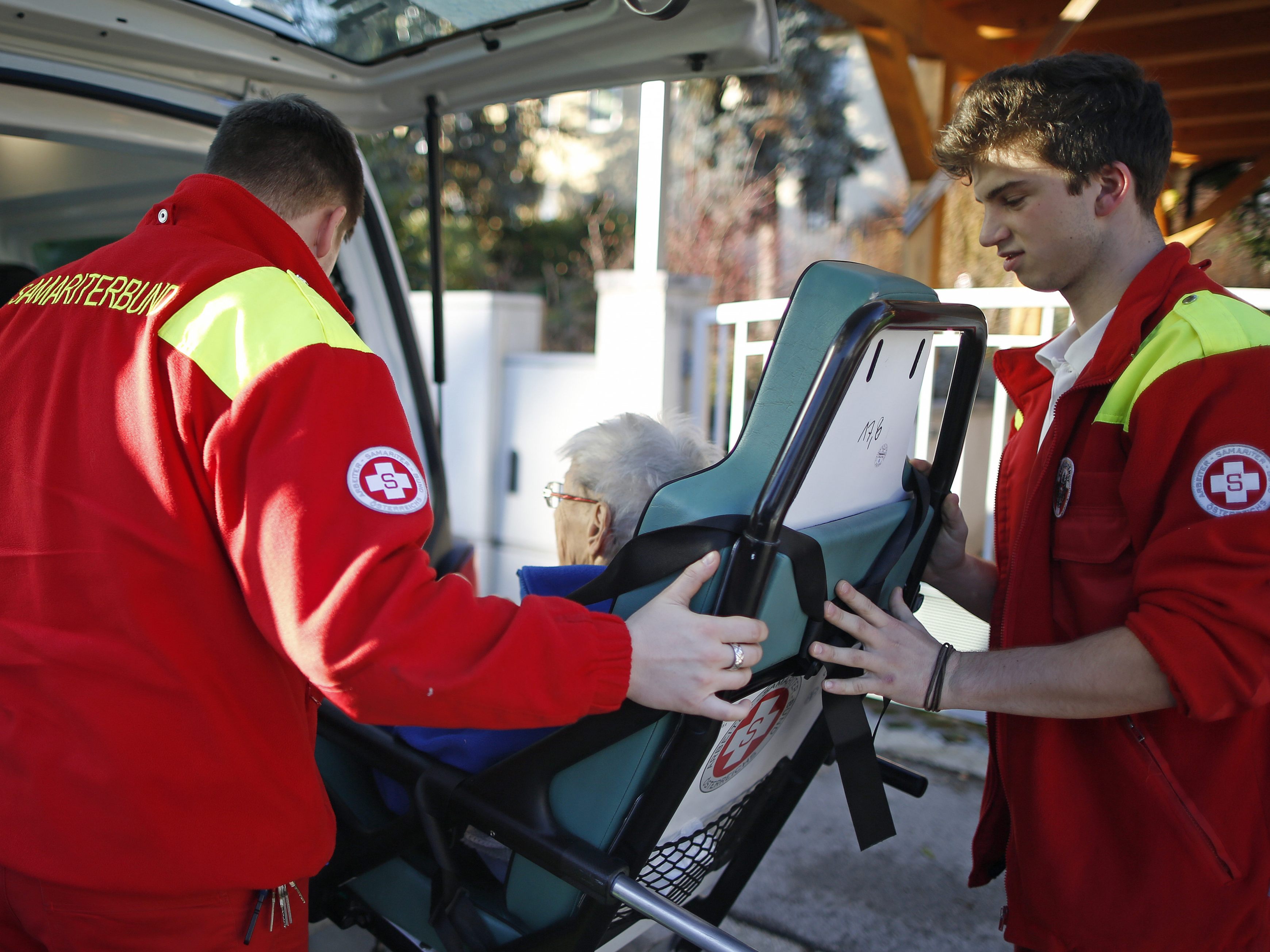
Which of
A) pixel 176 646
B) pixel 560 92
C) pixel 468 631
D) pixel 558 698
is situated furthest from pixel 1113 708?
pixel 560 92

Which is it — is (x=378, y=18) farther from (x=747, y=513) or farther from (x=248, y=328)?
(x=747, y=513)

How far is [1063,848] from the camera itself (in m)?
1.34

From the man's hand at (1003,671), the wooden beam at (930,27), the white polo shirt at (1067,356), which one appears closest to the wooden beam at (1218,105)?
the wooden beam at (930,27)

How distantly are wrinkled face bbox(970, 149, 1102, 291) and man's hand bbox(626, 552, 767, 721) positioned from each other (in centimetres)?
68

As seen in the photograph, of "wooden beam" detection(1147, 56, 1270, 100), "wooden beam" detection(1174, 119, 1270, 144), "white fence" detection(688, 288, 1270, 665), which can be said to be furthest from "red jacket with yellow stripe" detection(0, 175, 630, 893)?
"wooden beam" detection(1174, 119, 1270, 144)

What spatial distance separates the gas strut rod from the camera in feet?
7.85

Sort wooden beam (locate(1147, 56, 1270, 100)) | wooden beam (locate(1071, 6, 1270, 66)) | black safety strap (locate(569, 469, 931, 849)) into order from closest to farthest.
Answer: black safety strap (locate(569, 469, 931, 849)), wooden beam (locate(1071, 6, 1270, 66)), wooden beam (locate(1147, 56, 1270, 100))

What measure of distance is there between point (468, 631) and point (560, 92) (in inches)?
66.0

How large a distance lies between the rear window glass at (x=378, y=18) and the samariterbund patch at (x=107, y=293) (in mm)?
1094

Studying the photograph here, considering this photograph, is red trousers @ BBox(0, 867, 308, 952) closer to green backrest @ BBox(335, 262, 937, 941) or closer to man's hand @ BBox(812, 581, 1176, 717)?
green backrest @ BBox(335, 262, 937, 941)

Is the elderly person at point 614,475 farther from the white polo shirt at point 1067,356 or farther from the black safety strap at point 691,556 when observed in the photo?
the white polo shirt at point 1067,356

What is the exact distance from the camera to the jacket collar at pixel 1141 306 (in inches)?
49.6

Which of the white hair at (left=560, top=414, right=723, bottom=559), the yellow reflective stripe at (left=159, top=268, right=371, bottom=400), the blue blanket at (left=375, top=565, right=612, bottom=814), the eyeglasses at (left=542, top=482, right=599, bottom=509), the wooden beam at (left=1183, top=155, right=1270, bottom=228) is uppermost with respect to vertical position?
the wooden beam at (left=1183, top=155, right=1270, bottom=228)

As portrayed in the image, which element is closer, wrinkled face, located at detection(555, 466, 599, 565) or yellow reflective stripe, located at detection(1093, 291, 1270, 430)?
yellow reflective stripe, located at detection(1093, 291, 1270, 430)
